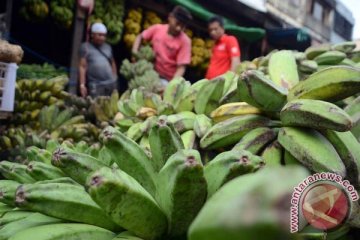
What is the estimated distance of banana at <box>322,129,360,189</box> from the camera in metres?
1.11

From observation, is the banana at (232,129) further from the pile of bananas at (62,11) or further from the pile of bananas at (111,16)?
the pile of bananas at (111,16)

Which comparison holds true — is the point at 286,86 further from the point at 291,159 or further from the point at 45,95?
the point at 45,95

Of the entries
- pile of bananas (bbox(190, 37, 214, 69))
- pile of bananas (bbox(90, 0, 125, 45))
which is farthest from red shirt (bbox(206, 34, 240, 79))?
pile of bananas (bbox(190, 37, 214, 69))

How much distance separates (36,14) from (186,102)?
176 inches

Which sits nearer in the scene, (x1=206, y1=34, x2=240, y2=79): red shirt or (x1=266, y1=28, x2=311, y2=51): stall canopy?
(x1=206, y1=34, x2=240, y2=79): red shirt

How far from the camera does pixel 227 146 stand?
1385 mm

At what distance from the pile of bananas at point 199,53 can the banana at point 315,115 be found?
21.3ft

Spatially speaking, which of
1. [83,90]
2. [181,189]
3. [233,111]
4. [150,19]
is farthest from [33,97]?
[150,19]

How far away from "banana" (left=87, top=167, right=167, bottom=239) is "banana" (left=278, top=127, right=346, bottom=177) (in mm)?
407

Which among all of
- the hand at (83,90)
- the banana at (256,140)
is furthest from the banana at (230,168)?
the hand at (83,90)

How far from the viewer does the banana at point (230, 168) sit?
88cm

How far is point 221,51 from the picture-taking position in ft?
17.9

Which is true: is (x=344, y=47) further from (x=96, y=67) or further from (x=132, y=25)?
(x=132, y=25)

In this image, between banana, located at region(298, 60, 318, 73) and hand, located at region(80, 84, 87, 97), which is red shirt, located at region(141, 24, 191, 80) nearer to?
hand, located at region(80, 84, 87, 97)
